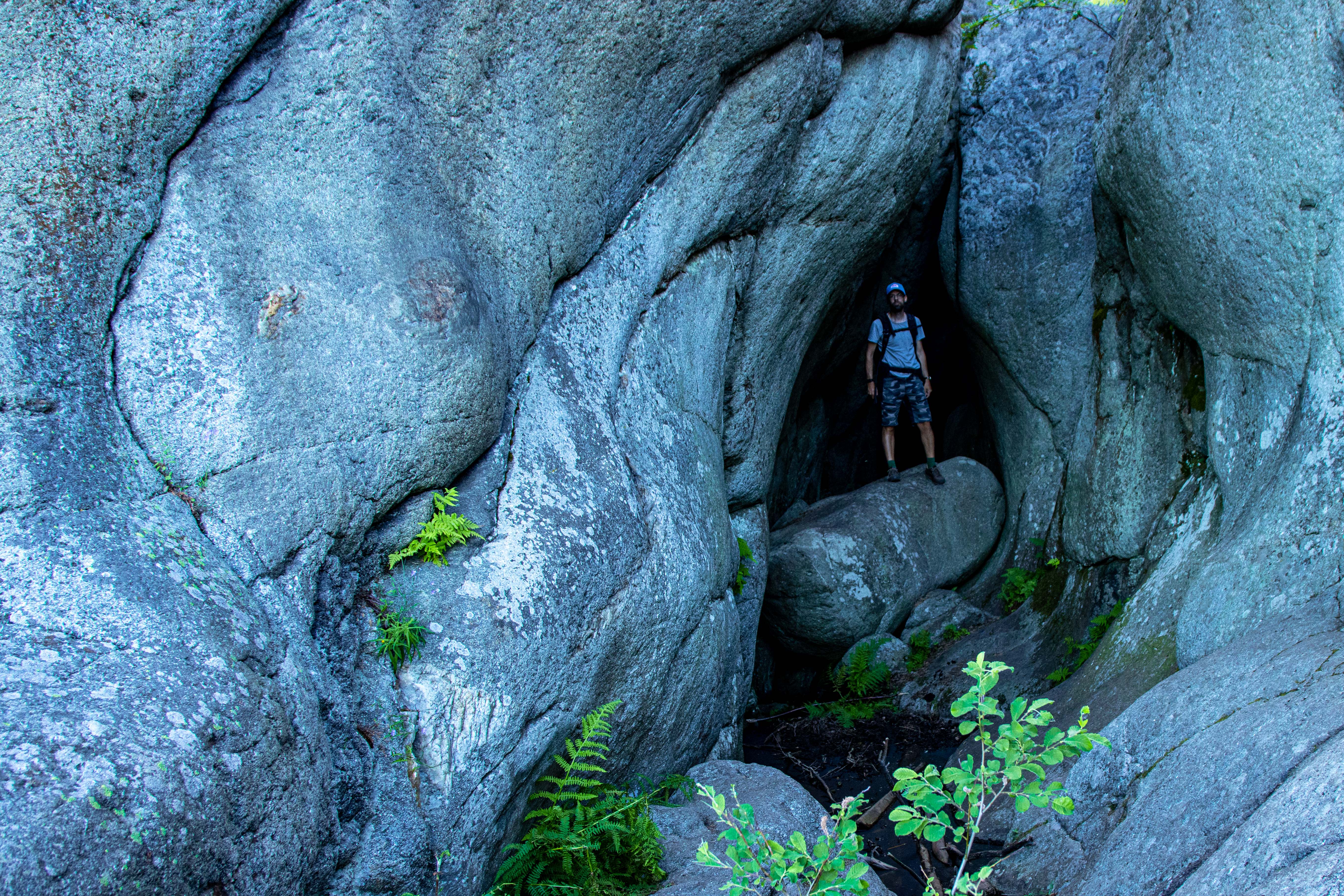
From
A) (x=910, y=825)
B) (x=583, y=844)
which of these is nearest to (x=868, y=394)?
(x=583, y=844)

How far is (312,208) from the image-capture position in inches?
150

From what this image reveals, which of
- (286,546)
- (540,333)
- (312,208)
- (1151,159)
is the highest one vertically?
(312,208)

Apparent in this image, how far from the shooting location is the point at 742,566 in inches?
259

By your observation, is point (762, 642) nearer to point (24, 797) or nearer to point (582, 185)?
point (582, 185)

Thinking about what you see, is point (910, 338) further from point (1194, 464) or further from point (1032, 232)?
point (1194, 464)

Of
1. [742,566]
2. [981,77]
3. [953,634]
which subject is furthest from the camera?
[981,77]

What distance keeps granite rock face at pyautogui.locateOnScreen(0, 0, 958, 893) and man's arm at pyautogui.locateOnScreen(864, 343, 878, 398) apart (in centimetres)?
370

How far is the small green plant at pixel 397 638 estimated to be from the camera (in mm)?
3594

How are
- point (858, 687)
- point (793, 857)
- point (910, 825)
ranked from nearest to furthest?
point (793, 857) < point (910, 825) < point (858, 687)

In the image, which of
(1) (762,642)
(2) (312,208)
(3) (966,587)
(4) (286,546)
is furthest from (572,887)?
(3) (966,587)

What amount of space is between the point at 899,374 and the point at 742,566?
3404mm

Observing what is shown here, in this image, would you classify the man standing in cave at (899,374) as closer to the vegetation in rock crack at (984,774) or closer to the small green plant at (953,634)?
the small green plant at (953,634)

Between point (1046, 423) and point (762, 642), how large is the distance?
3521 millimetres

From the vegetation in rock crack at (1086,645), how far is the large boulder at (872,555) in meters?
1.97
